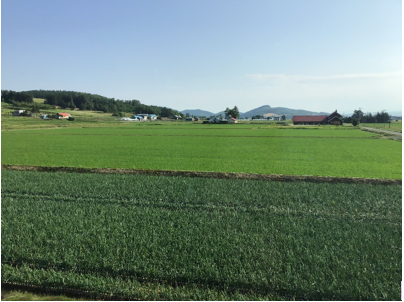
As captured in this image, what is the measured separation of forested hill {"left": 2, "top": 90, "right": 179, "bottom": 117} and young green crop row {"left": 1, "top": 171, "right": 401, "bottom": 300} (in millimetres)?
47982

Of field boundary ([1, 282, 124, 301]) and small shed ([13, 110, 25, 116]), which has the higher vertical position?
small shed ([13, 110, 25, 116])

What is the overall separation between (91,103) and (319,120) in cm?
3967

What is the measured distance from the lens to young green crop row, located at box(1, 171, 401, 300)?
3807mm

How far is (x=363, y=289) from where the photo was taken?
361 centimetres

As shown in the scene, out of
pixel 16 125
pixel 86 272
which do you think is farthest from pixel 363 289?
pixel 16 125

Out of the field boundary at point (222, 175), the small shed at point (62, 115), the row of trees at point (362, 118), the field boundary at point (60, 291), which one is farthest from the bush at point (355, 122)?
the small shed at point (62, 115)

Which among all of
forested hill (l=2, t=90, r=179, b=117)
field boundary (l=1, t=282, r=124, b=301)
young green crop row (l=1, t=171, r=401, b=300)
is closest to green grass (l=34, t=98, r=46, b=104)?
forested hill (l=2, t=90, r=179, b=117)

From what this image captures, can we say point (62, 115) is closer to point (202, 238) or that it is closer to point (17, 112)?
point (17, 112)

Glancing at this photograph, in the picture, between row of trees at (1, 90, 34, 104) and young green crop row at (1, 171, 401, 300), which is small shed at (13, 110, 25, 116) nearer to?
row of trees at (1, 90, 34, 104)

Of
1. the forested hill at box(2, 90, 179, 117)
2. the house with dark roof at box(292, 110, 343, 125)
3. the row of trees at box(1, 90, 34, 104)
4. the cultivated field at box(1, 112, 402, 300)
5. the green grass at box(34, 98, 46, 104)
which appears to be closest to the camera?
the cultivated field at box(1, 112, 402, 300)

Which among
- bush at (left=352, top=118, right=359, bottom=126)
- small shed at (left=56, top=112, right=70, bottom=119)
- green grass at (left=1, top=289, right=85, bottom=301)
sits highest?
bush at (left=352, top=118, right=359, bottom=126)

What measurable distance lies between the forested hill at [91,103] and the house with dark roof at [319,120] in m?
22.7

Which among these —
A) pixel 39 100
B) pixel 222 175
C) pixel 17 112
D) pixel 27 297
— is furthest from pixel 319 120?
pixel 39 100

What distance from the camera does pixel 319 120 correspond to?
40.6m
